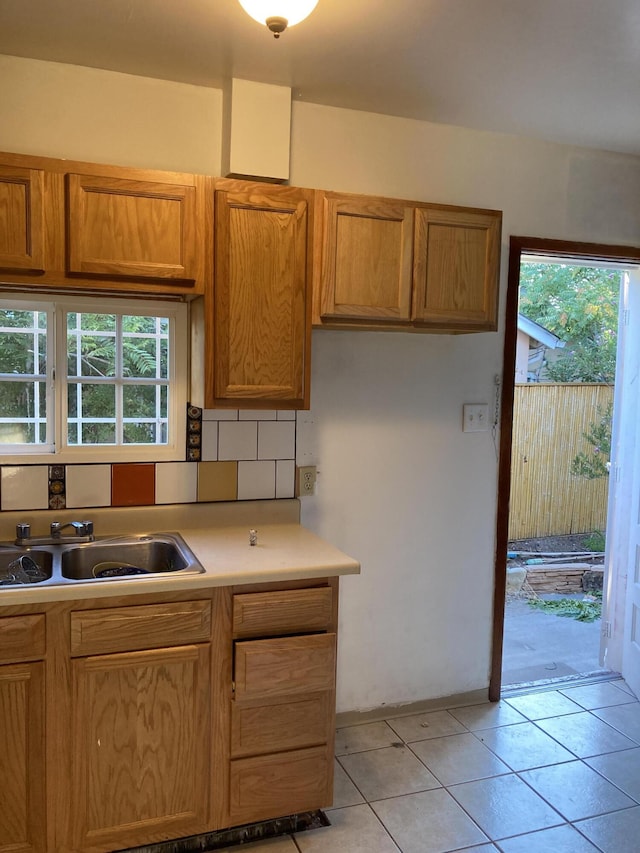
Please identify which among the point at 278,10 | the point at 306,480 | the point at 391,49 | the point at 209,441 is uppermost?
the point at 391,49

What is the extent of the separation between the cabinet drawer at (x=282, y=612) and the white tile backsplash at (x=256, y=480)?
61 centimetres

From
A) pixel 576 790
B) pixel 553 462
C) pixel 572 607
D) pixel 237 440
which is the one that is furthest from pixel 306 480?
pixel 553 462

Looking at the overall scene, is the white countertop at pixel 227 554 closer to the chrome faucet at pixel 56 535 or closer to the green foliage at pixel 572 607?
the chrome faucet at pixel 56 535

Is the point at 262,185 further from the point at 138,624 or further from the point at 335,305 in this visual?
the point at 138,624

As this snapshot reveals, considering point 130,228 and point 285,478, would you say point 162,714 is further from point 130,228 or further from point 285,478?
point 130,228

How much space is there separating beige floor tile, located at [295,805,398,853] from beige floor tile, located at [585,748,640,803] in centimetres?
90

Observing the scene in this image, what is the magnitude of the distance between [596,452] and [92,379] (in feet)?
15.2

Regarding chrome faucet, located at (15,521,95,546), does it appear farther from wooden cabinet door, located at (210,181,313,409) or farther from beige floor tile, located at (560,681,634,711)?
beige floor tile, located at (560,681,634,711)

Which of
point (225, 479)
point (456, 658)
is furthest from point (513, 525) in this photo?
point (225, 479)

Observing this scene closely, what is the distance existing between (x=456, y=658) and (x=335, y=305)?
1642 mm

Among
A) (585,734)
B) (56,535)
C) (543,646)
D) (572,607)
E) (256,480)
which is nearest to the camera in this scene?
(56,535)

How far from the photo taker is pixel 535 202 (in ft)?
9.32

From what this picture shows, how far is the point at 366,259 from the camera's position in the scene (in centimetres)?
228

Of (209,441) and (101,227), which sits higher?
(101,227)
